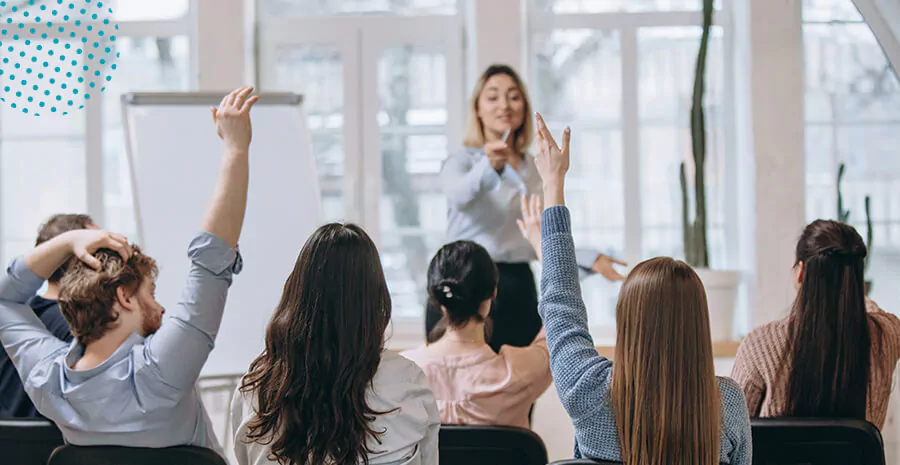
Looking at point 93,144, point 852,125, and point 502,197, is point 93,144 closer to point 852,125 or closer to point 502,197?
point 502,197

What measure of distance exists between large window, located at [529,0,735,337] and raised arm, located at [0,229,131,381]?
2838 mm

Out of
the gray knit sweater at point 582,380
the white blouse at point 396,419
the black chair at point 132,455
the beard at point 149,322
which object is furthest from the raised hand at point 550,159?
the beard at point 149,322

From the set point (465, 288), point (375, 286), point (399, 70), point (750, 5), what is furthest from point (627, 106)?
point (375, 286)

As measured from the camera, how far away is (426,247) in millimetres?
4348

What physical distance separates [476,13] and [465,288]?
2338 millimetres

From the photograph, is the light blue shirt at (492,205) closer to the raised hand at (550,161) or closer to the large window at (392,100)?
the raised hand at (550,161)

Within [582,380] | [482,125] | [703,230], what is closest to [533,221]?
[582,380]

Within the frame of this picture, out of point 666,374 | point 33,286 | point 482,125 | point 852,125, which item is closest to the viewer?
point 666,374

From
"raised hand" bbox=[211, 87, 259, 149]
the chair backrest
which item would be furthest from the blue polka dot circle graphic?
the chair backrest

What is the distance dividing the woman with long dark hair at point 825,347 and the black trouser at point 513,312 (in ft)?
3.33

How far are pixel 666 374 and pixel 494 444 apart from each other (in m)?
0.42

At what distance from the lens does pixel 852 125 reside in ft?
14.0

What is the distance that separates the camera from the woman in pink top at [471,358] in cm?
202

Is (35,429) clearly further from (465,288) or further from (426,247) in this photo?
(426,247)
